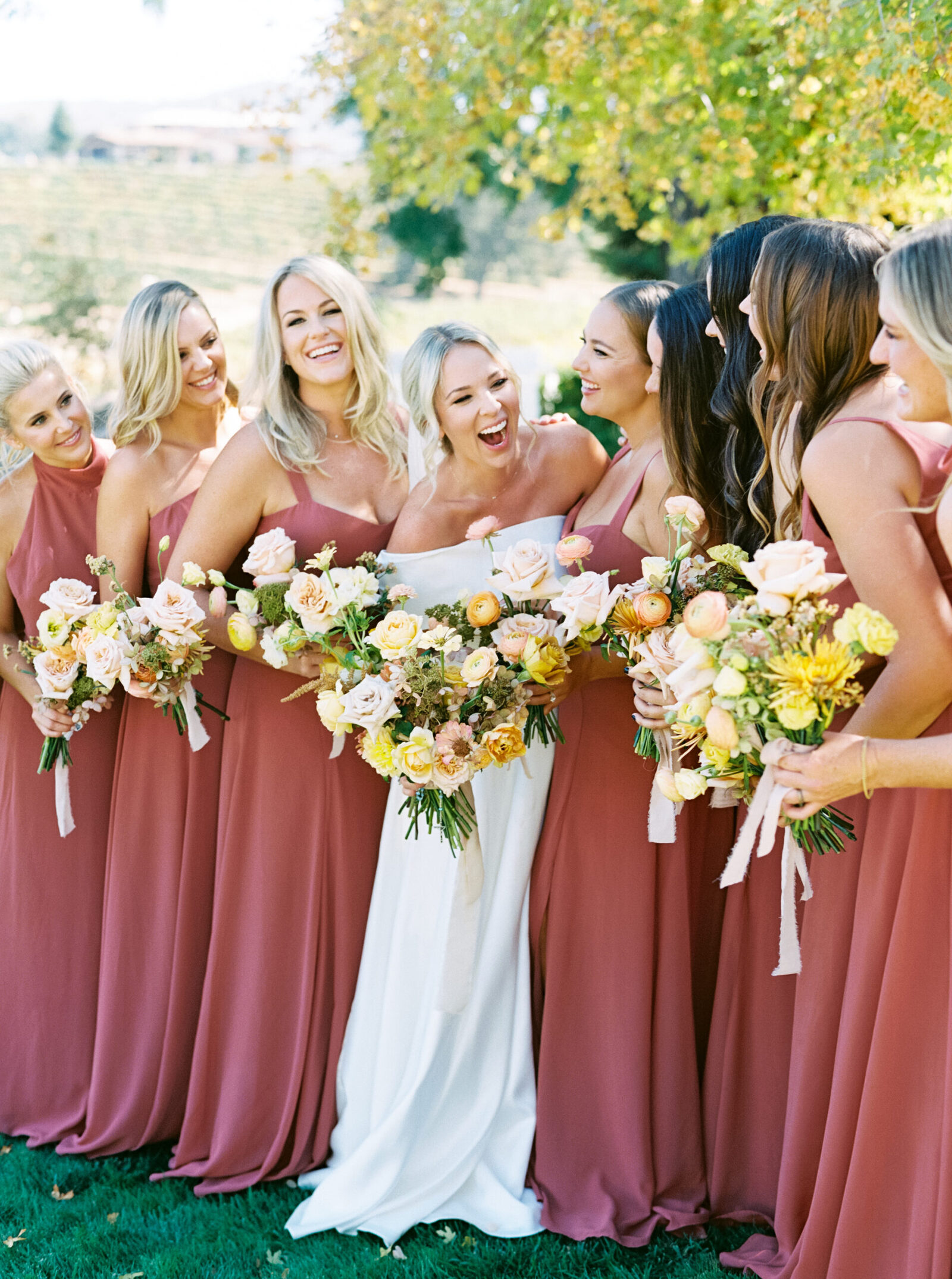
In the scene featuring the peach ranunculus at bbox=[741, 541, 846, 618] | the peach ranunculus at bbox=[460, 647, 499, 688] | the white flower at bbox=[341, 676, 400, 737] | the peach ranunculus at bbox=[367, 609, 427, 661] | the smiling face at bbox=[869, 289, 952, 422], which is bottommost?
the white flower at bbox=[341, 676, 400, 737]

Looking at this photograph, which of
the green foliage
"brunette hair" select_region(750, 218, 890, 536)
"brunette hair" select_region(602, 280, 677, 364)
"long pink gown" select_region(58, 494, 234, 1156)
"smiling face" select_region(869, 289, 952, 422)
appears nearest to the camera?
"smiling face" select_region(869, 289, 952, 422)

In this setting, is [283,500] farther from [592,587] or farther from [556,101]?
[556,101]

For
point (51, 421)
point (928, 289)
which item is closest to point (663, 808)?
point (928, 289)

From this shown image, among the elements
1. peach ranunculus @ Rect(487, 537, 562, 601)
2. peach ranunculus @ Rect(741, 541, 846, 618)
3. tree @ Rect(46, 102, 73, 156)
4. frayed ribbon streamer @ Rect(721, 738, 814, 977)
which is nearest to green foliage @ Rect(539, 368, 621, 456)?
peach ranunculus @ Rect(487, 537, 562, 601)

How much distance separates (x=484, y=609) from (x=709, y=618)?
86 centimetres

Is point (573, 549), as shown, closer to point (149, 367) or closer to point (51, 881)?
point (149, 367)

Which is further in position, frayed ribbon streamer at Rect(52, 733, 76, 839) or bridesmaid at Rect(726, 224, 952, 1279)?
frayed ribbon streamer at Rect(52, 733, 76, 839)

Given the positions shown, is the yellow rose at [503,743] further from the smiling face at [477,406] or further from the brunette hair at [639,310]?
the brunette hair at [639,310]

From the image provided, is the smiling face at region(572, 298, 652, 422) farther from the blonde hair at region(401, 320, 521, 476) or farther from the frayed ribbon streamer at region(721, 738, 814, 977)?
the frayed ribbon streamer at region(721, 738, 814, 977)

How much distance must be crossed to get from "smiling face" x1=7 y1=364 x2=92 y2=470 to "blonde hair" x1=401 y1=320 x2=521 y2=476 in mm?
1243

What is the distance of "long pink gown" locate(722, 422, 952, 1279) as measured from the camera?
2633mm

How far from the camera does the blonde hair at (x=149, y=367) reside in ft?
13.7

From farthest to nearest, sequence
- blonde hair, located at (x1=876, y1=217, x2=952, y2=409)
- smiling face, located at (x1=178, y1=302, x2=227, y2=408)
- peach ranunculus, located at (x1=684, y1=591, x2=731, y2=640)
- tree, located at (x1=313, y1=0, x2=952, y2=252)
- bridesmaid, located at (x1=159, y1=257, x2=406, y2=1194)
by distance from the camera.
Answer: tree, located at (x1=313, y1=0, x2=952, y2=252)
smiling face, located at (x1=178, y1=302, x2=227, y2=408)
bridesmaid, located at (x1=159, y1=257, x2=406, y2=1194)
peach ranunculus, located at (x1=684, y1=591, x2=731, y2=640)
blonde hair, located at (x1=876, y1=217, x2=952, y2=409)

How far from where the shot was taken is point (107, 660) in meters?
3.60
